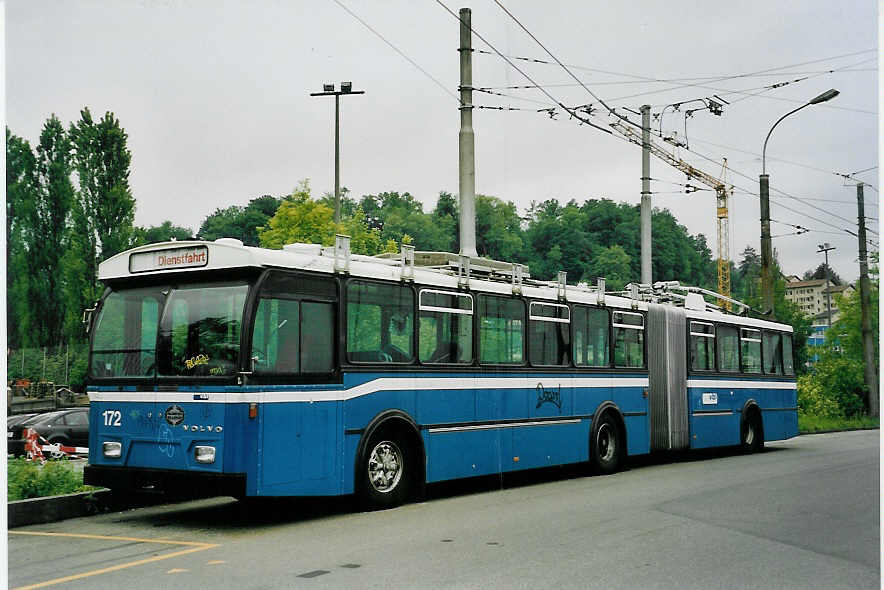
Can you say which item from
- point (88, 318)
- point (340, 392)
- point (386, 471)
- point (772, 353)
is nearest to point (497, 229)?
point (772, 353)

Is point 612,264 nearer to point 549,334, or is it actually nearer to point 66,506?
point 549,334

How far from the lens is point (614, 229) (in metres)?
30.5

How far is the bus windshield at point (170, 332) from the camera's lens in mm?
10055

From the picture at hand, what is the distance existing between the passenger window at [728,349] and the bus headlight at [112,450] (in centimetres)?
1262

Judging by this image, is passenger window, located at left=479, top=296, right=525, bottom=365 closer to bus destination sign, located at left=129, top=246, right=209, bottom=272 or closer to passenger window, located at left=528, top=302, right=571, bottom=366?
passenger window, located at left=528, top=302, right=571, bottom=366

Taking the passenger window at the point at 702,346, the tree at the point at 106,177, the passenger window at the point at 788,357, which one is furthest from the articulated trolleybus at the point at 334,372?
the tree at the point at 106,177

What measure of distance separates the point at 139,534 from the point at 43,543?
34.4 inches

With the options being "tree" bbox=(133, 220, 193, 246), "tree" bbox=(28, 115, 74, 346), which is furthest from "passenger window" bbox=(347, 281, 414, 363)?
"tree" bbox=(133, 220, 193, 246)

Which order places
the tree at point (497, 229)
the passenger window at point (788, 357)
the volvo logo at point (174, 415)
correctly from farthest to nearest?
the tree at point (497, 229)
the passenger window at point (788, 357)
the volvo logo at point (174, 415)

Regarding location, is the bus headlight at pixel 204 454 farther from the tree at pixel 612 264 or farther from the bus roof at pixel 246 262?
the tree at pixel 612 264

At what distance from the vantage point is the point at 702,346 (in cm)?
1909

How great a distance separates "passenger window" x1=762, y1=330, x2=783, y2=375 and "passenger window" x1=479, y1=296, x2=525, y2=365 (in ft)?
30.7

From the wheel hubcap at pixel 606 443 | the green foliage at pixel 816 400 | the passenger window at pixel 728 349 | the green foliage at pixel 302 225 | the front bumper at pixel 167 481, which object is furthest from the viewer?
the green foliage at pixel 816 400

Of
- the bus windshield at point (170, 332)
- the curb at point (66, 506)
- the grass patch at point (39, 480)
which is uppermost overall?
the bus windshield at point (170, 332)
